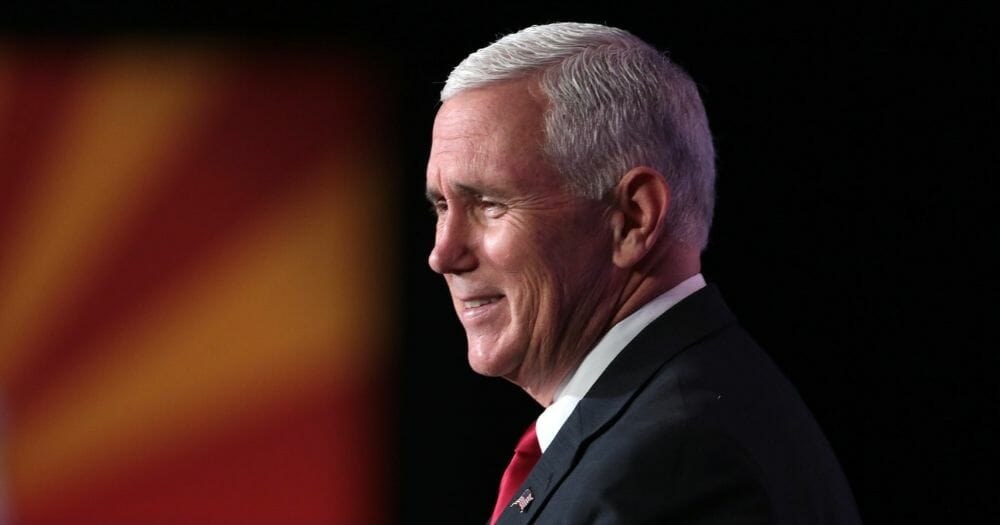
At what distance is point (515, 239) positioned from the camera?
1320mm

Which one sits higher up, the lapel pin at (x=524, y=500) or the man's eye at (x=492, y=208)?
the man's eye at (x=492, y=208)

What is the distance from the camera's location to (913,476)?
2.34 metres

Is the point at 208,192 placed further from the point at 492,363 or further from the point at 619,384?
the point at 619,384

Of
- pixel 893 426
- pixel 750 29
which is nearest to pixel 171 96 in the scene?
pixel 750 29

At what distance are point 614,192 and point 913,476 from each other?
1334 mm

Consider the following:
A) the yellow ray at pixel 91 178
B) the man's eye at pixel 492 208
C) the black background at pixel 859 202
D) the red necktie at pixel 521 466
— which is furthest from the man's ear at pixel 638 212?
the yellow ray at pixel 91 178

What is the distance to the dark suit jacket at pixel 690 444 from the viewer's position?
109 centimetres

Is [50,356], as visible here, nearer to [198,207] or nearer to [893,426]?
[198,207]

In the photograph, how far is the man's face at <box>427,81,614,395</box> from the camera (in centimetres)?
131

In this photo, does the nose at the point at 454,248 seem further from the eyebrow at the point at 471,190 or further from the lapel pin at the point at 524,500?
the lapel pin at the point at 524,500

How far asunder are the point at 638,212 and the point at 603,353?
0.16 metres

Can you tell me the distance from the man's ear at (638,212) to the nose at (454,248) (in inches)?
6.5

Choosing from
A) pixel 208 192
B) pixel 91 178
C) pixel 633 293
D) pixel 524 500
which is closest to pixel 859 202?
pixel 633 293

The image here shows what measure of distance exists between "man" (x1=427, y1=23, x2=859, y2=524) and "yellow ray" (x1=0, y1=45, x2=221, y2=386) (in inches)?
62.8
